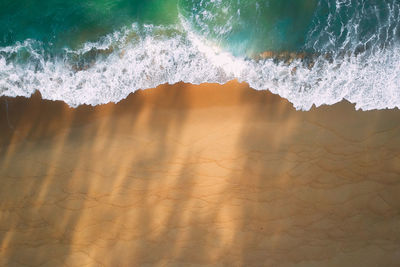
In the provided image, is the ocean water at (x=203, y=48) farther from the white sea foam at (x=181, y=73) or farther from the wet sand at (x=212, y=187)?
the wet sand at (x=212, y=187)

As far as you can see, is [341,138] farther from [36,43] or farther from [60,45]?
[36,43]

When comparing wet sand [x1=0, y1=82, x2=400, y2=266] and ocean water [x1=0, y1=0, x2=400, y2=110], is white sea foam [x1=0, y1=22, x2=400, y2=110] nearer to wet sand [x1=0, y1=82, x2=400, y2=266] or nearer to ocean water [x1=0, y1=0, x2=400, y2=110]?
ocean water [x1=0, y1=0, x2=400, y2=110]

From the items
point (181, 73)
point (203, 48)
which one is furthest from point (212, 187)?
point (203, 48)

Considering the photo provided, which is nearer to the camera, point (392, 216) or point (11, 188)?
point (392, 216)

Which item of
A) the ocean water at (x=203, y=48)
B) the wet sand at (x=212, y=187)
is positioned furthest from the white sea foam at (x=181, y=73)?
the wet sand at (x=212, y=187)

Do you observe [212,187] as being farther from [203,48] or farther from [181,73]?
[203,48]

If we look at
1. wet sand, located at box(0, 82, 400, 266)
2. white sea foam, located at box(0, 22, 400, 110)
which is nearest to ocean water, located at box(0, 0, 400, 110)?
white sea foam, located at box(0, 22, 400, 110)

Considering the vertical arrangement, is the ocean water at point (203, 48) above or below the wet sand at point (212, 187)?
above

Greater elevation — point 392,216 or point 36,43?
point 36,43

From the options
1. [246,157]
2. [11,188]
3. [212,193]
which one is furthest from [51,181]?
[246,157]
